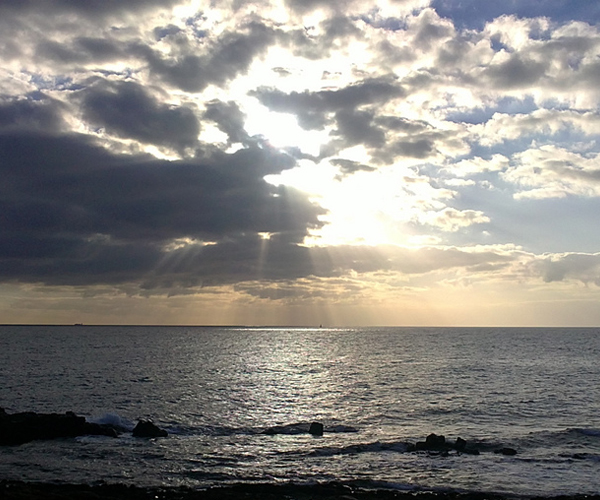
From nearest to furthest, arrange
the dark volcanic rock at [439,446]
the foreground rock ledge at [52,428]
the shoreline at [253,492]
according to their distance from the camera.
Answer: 1. the shoreline at [253,492]
2. the dark volcanic rock at [439,446]
3. the foreground rock ledge at [52,428]

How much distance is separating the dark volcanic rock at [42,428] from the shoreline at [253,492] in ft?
44.9

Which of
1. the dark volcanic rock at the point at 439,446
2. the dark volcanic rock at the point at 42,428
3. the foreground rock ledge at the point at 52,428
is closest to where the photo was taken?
the dark volcanic rock at the point at 439,446

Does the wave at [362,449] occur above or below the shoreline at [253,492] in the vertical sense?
below

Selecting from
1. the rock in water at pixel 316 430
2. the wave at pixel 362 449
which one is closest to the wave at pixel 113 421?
the rock in water at pixel 316 430

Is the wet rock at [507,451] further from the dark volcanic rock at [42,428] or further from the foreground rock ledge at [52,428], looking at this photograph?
the dark volcanic rock at [42,428]

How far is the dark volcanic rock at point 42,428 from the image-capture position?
1694 inches

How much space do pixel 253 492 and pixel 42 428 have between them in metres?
24.1

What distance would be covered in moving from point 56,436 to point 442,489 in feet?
105

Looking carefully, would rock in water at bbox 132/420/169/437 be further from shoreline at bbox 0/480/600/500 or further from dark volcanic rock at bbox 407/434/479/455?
dark volcanic rock at bbox 407/434/479/455

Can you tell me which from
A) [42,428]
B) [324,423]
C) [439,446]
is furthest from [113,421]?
[439,446]

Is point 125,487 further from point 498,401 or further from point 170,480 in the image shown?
point 498,401

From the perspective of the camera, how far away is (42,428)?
44.9m

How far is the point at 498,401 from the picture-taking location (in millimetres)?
67250

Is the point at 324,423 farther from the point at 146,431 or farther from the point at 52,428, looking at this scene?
the point at 52,428
